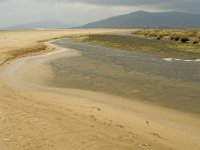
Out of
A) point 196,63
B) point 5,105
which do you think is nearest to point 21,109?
point 5,105

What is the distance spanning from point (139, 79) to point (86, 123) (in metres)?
10.9

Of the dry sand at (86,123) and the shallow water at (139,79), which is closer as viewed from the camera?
the dry sand at (86,123)

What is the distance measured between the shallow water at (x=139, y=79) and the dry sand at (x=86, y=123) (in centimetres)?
142

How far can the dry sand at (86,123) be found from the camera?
10.5m

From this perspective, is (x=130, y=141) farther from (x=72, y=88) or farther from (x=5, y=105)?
(x=72, y=88)

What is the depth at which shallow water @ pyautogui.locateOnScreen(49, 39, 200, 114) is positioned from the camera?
1758cm

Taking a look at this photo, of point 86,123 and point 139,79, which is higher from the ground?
point 86,123

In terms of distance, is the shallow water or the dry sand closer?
the dry sand

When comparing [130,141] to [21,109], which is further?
[21,109]

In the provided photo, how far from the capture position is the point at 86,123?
12445 mm

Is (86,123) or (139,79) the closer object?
(86,123)

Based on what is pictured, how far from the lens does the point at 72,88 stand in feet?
66.2

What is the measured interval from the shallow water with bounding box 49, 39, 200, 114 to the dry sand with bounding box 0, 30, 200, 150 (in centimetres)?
142

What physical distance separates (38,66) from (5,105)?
48.1ft
